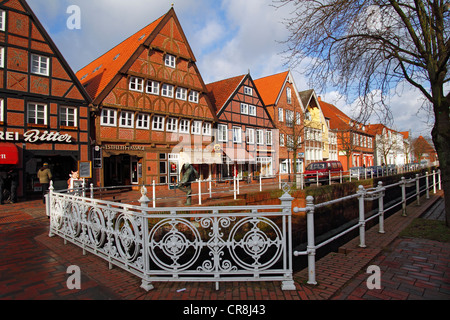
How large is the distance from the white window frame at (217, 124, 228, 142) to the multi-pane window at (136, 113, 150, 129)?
7.51 metres

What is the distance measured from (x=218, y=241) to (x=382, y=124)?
686cm

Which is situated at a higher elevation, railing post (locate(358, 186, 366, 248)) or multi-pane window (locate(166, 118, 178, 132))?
multi-pane window (locate(166, 118, 178, 132))

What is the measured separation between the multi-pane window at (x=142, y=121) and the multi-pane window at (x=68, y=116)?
13.0 feet

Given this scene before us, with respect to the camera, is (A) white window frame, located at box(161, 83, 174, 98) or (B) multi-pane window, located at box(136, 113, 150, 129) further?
(A) white window frame, located at box(161, 83, 174, 98)

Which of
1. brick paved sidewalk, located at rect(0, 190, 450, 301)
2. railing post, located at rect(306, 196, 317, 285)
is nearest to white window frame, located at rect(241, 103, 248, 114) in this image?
brick paved sidewalk, located at rect(0, 190, 450, 301)

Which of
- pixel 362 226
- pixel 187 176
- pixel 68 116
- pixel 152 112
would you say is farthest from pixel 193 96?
pixel 362 226

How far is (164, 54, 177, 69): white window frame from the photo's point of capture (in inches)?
842

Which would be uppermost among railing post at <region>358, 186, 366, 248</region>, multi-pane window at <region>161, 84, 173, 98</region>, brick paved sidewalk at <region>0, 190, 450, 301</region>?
multi-pane window at <region>161, 84, 173, 98</region>

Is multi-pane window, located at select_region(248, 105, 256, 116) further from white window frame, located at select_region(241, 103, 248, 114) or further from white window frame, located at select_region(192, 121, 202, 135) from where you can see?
white window frame, located at select_region(192, 121, 202, 135)

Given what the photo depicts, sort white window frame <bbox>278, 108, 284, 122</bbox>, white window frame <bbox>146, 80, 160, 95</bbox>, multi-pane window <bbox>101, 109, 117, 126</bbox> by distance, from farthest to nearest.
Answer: white window frame <bbox>278, 108, 284, 122</bbox>
white window frame <bbox>146, 80, 160, 95</bbox>
multi-pane window <bbox>101, 109, 117, 126</bbox>

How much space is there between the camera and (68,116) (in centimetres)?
1684

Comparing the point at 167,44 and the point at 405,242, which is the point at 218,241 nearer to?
the point at 405,242

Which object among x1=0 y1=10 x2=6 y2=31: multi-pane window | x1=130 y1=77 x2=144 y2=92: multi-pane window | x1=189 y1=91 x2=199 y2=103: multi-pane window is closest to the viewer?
x1=0 y1=10 x2=6 y2=31: multi-pane window

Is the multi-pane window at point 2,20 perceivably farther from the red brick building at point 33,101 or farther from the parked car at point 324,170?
the parked car at point 324,170
